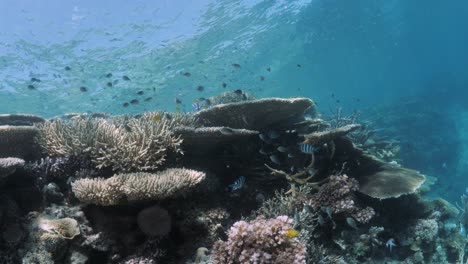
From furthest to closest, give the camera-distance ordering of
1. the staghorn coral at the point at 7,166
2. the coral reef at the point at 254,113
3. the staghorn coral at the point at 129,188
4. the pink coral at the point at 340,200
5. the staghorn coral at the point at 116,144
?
the coral reef at the point at 254,113, the pink coral at the point at 340,200, the staghorn coral at the point at 116,144, the staghorn coral at the point at 7,166, the staghorn coral at the point at 129,188

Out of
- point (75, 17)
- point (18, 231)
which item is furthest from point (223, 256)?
point (75, 17)

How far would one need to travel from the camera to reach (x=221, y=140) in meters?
5.96

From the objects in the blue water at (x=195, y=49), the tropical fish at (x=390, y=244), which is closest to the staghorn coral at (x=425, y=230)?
the tropical fish at (x=390, y=244)

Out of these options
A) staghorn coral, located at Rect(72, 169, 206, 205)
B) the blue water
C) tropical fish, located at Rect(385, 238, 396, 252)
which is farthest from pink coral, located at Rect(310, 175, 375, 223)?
the blue water

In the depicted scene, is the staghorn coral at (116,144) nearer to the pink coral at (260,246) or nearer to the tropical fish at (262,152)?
the tropical fish at (262,152)

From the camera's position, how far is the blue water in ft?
81.7

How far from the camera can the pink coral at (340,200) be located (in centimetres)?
580

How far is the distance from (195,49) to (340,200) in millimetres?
31316

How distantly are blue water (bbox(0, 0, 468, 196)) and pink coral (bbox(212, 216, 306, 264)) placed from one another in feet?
50.3

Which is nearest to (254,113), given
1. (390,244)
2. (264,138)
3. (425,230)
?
(264,138)

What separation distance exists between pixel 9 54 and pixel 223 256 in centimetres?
3110

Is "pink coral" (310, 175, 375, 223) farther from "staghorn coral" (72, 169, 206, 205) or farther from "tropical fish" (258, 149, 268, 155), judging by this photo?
"staghorn coral" (72, 169, 206, 205)

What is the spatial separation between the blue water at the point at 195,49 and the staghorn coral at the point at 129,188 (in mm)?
15978

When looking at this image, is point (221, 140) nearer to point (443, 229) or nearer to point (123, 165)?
point (123, 165)
